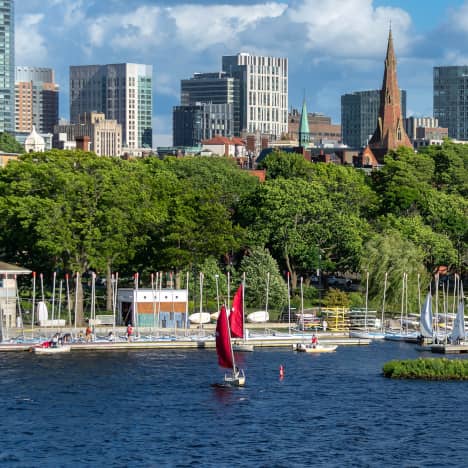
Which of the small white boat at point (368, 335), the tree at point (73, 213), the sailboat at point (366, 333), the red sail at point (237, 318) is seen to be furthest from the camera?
the tree at point (73, 213)

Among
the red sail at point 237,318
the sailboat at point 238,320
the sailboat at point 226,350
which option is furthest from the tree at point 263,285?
the sailboat at point 226,350

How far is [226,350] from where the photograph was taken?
101 meters

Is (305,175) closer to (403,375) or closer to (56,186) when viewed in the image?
(56,186)

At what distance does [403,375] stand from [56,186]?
151ft

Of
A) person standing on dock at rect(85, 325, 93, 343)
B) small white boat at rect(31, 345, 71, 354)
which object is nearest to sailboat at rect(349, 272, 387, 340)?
person standing on dock at rect(85, 325, 93, 343)

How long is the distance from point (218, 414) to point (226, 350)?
993 centimetres

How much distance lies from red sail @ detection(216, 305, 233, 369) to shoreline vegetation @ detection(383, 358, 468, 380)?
41.6ft

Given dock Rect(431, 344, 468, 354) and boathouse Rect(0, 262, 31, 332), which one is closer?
dock Rect(431, 344, 468, 354)

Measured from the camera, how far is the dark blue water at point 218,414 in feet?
263

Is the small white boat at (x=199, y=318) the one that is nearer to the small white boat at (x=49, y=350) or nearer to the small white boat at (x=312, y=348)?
the small white boat at (x=312, y=348)

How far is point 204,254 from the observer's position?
5625 inches

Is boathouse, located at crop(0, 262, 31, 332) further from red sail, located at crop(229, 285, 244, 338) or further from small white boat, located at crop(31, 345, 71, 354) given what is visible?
red sail, located at crop(229, 285, 244, 338)

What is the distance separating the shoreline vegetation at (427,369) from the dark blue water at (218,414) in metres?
1.26

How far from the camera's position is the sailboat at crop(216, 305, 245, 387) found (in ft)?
329
